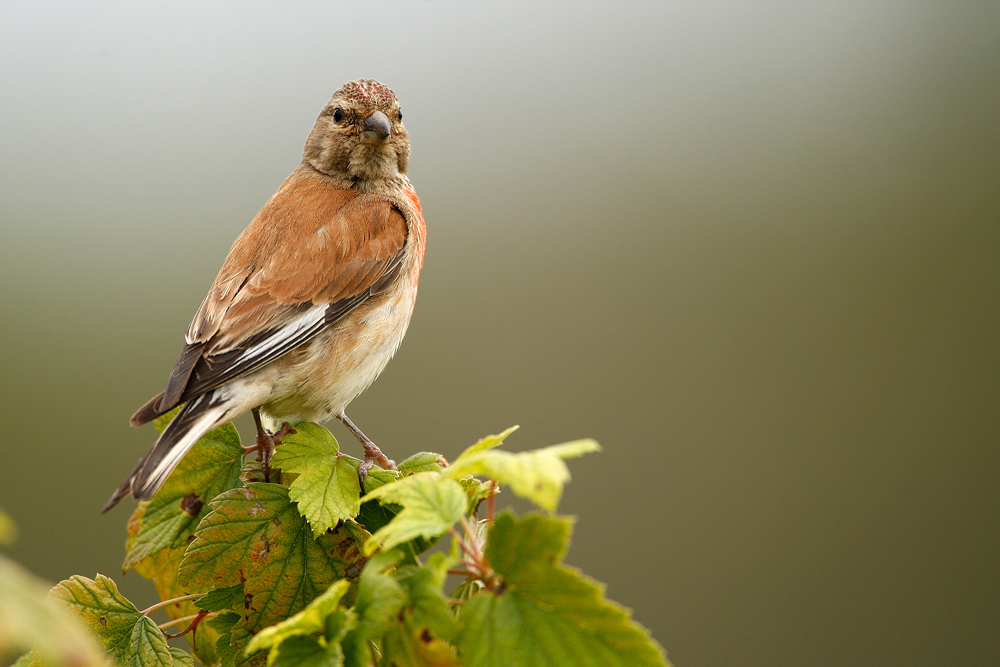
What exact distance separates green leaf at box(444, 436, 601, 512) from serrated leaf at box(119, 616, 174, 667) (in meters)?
0.94

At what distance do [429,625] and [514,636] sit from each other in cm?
11

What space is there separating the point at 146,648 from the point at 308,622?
0.72 meters

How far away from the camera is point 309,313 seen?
2.76 m

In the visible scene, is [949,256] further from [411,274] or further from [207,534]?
[207,534]

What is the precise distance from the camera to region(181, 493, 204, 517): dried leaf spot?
1957mm

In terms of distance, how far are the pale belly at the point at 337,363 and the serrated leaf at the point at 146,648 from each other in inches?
43.8

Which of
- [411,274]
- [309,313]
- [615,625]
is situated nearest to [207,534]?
[615,625]

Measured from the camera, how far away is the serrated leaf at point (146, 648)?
1.56 m

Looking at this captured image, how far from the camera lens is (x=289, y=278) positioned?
276cm

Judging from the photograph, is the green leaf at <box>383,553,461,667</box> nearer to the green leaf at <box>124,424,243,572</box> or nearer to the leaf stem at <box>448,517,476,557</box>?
the leaf stem at <box>448,517,476,557</box>

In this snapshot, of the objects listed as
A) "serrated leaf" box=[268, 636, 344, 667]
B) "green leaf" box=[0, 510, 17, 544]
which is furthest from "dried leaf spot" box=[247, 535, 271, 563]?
"green leaf" box=[0, 510, 17, 544]

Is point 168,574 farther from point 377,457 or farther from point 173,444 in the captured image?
point 377,457

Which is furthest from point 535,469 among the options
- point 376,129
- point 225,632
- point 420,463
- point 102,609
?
point 376,129

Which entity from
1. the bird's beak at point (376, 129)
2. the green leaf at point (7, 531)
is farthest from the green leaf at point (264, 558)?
the bird's beak at point (376, 129)
